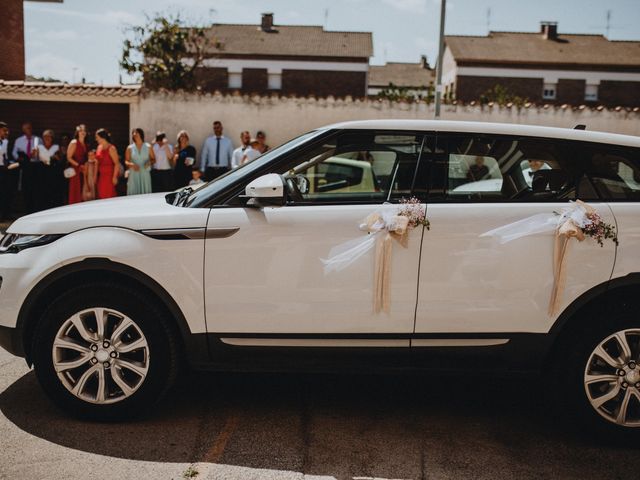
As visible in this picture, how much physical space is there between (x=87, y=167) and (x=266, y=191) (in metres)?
10.5

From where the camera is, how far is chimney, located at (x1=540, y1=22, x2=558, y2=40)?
177ft

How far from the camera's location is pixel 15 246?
410cm

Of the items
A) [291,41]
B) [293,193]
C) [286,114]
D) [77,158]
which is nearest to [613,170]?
[293,193]

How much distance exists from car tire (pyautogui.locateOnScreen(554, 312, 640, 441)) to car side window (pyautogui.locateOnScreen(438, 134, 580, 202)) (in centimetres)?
80

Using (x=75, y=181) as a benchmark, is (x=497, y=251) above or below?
above

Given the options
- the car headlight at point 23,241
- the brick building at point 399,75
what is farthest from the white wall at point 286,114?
the brick building at point 399,75

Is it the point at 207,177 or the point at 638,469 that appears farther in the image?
the point at 207,177

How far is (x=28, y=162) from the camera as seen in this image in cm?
1399

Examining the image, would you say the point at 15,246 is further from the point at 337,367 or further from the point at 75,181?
the point at 75,181

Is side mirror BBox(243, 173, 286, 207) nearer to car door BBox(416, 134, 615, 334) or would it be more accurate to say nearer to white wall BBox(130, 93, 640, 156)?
car door BBox(416, 134, 615, 334)

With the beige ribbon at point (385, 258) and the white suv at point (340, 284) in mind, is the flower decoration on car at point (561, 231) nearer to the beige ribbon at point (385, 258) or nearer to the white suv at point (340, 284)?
the white suv at point (340, 284)

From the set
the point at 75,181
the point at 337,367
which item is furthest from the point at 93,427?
the point at 75,181

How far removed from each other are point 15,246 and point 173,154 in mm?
10796

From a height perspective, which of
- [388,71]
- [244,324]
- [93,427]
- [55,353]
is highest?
[388,71]
